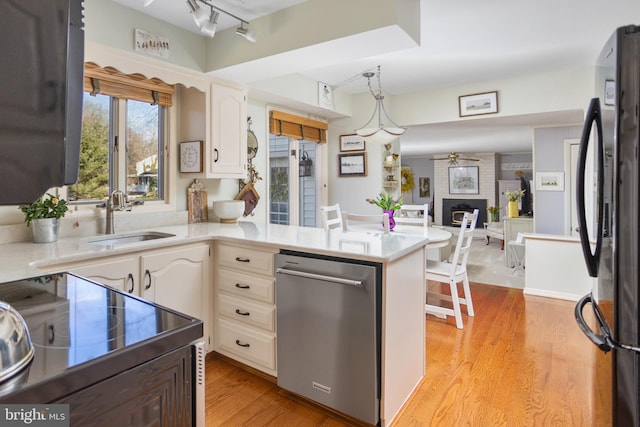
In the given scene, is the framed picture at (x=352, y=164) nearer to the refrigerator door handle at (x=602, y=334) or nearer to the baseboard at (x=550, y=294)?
the baseboard at (x=550, y=294)

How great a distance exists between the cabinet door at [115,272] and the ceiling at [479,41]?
160 centimetres

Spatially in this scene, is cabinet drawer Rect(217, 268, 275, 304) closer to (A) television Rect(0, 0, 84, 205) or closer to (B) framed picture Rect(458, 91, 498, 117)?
(A) television Rect(0, 0, 84, 205)

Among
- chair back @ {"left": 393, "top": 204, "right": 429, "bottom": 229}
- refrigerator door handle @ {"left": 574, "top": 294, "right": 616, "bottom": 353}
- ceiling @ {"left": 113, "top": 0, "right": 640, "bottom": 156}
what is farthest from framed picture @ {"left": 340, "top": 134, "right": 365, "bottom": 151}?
refrigerator door handle @ {"left": 574, "top": 294, "right": 616, "bottom": 353}

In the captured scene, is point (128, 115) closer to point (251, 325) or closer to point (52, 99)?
point (251, 325)

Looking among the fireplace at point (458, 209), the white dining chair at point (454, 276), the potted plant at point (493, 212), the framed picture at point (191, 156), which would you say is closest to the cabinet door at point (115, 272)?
the framed picture at point (191, 156)

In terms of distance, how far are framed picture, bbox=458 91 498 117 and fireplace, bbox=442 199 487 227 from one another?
706 cm

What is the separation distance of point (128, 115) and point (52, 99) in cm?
240

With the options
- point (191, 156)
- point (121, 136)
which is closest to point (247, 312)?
point (191, 156)

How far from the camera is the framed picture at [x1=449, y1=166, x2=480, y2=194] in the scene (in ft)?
35.9

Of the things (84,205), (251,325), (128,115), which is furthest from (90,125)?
(251,325)

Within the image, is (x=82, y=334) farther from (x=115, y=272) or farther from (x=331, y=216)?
(x=331, y=216)

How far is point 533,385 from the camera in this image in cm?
220

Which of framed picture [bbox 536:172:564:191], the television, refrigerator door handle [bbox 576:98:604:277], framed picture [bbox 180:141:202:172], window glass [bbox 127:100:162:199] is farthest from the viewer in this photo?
framed picture [bbox 536:172:564:191]

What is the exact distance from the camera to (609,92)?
3.68ft
